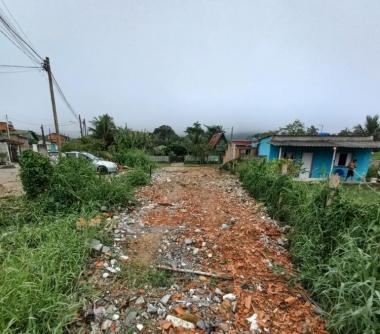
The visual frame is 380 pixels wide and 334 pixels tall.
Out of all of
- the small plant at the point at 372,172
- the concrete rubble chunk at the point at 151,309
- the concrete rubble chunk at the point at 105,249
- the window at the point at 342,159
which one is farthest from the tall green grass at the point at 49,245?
the small plant at the point at 372,172

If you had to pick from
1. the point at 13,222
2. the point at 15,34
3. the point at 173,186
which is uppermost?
the point at 15,34

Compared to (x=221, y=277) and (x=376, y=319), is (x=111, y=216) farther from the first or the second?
(x=376, y=319)

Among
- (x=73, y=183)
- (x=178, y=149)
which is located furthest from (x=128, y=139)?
(x=73, y=183)

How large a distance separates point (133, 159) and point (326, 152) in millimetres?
11500

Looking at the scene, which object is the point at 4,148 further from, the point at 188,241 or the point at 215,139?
the point at 188,241

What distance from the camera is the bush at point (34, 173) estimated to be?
14.9 ft

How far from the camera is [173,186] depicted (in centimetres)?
786

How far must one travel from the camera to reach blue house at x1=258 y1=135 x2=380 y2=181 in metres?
11.8

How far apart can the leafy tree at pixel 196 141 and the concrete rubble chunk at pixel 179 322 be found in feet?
62.5

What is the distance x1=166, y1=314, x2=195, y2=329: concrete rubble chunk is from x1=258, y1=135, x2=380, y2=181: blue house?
455 inches

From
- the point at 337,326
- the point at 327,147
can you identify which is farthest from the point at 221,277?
the point at 327,147

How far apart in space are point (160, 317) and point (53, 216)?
3.27 metres

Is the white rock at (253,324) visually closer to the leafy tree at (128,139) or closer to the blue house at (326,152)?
the blue house at (326,152)

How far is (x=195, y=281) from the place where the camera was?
100 inches
